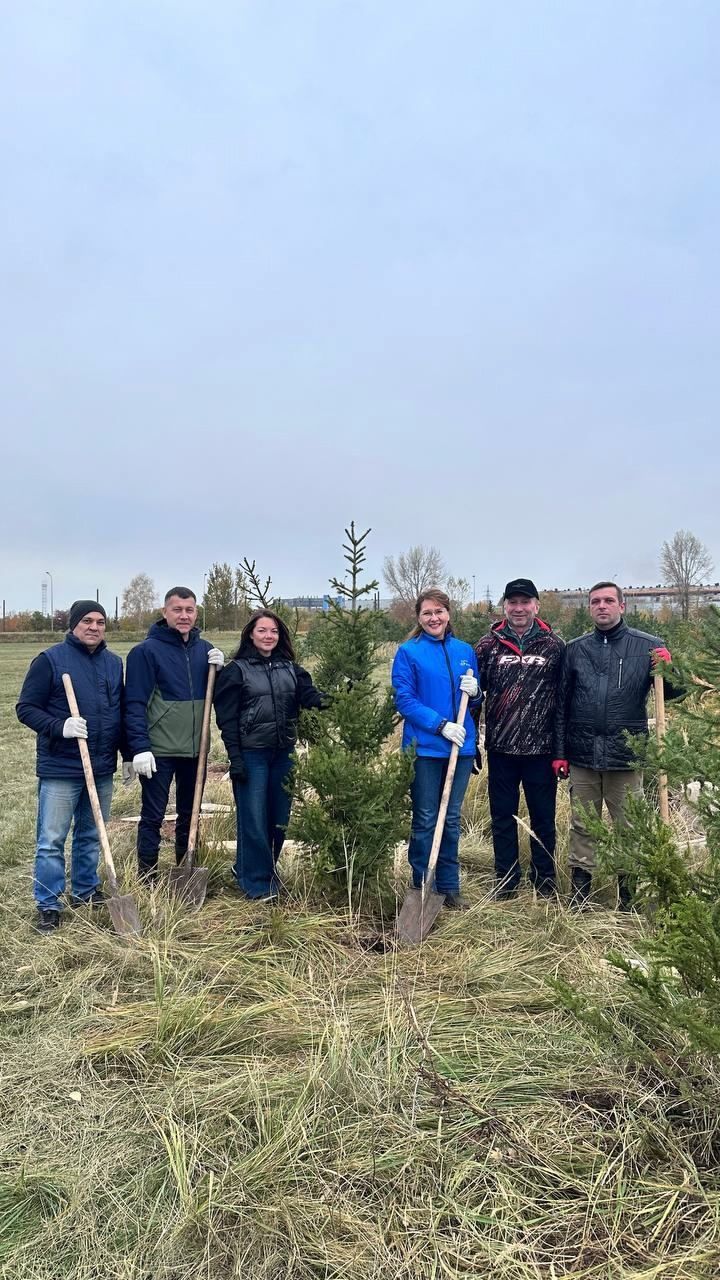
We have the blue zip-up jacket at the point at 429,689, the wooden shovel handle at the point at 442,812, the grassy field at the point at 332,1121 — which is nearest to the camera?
the grassy field at the point at 332,1121

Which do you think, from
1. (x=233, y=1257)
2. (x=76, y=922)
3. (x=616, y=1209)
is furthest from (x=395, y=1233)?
(x=76, y=922)

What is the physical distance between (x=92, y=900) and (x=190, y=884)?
2.07 ft

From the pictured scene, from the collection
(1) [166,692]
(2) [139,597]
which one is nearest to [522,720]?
(1) [166,692]

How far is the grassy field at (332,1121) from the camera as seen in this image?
→ 219cm

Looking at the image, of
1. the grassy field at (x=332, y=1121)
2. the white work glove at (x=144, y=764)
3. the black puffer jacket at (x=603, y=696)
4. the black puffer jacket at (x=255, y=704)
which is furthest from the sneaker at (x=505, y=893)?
the white work glove at (x=144, y=764)

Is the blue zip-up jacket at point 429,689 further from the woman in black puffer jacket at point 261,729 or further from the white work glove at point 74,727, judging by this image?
the white work glove at point 74,727

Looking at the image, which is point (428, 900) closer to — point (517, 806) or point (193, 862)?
point (517, 806)

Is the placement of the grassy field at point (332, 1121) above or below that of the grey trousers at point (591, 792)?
below

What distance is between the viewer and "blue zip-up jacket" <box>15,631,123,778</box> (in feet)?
15.1

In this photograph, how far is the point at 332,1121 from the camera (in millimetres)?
2643

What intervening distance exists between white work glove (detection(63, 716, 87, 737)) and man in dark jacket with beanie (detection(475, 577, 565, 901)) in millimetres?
2580

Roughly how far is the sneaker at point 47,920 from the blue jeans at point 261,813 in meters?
1.15

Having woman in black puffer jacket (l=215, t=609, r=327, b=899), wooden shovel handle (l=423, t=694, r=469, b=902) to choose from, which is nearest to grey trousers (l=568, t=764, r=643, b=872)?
wooden shovel handle (l=423, t=694, r=469, b=902)

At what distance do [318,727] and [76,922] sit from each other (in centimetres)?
185
